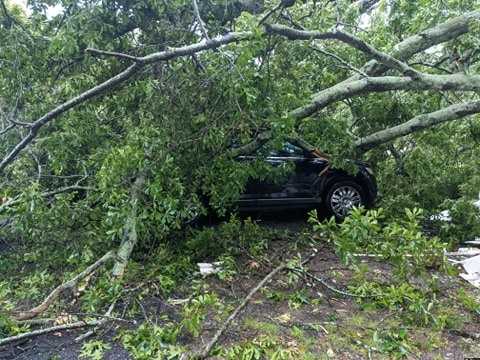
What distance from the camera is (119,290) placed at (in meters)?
3.84

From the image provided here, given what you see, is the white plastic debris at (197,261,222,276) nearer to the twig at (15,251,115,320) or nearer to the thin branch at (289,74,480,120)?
the twig at (15,251,115,320)

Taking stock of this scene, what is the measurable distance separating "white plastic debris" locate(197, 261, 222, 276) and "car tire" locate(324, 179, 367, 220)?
2840 mm

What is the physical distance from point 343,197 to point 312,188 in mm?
550

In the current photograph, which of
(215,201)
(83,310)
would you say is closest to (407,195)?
(215,201)

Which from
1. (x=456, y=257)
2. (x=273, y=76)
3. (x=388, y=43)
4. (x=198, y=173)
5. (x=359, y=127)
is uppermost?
(x=388, y=43)

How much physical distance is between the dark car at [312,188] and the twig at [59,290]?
307 centimetres

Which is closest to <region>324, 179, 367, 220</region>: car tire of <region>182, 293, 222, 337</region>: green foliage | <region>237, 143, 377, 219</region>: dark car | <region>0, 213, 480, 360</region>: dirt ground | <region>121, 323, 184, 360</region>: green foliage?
<region>237, 143, 377, 219</region>: dark car

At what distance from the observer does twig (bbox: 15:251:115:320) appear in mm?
3486

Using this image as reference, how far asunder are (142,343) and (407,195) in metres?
5.16

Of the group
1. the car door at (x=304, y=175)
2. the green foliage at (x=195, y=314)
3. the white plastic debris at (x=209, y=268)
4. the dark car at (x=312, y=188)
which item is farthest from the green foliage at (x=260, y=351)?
the car door at (x=304, y=175)

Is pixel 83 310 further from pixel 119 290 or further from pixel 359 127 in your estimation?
pixel 359 127

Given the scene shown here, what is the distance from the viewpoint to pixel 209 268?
4.77 metres

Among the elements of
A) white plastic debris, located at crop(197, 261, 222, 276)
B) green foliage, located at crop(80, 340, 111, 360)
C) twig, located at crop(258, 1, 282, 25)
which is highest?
twig, located at crop(258, 1, 282, 25)

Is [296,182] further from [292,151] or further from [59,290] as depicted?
[59,290]
